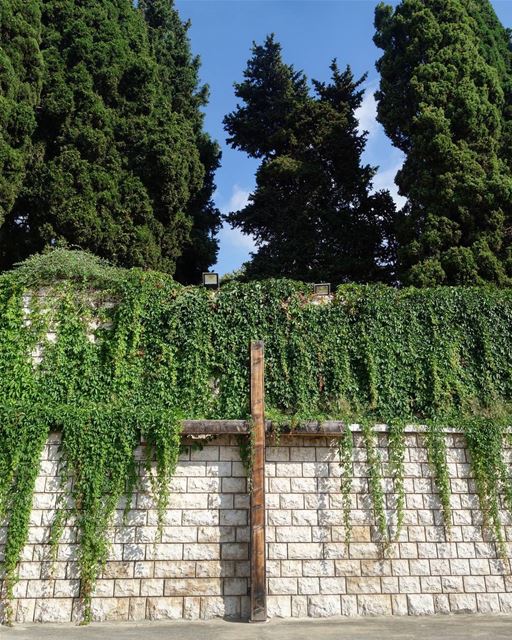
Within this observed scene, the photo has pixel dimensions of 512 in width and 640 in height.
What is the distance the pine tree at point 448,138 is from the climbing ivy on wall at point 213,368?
11.6ft

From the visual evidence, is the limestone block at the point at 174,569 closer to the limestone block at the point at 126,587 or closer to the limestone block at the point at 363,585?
the limestone block at the point at 126,587

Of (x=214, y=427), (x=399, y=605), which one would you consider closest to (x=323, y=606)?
(x=399, y=605)

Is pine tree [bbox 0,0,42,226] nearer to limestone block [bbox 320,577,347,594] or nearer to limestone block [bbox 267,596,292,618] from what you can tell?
limestone block [bbox 267,596,292,618]

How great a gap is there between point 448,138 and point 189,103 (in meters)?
8.50

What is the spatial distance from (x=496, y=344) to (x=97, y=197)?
8.96 metres

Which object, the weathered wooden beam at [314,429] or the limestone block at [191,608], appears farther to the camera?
the weathered wooden beam at [314,429]

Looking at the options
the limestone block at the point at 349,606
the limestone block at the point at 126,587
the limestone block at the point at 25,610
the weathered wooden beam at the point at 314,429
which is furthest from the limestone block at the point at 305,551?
the limestone block at the point at 25,610

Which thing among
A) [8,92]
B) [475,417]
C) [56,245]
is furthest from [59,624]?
[8,92]

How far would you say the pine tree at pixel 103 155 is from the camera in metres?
11.7

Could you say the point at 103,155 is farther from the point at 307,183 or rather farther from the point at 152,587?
the point at 152,587

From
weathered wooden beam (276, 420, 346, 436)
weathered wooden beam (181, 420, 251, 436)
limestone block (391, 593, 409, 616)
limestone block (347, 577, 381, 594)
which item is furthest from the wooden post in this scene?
limestone block (391, 593, 409, 616)

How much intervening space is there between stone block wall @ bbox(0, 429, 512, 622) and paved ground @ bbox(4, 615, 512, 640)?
0.17 meters

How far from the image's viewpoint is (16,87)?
37.2 ft

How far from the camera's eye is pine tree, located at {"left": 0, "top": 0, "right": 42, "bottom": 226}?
35.6 ft
